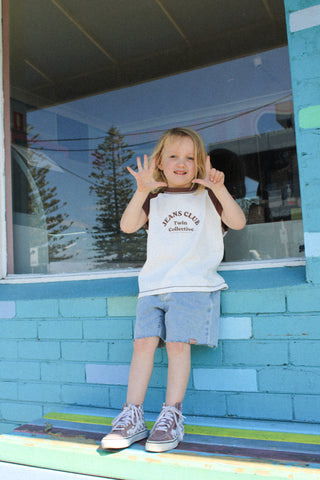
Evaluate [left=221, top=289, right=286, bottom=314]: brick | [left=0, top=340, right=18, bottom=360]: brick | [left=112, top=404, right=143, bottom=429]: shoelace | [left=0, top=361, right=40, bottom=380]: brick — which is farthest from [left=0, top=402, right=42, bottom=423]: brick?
[left=221, top=289, right=286, bottom=314]: brick

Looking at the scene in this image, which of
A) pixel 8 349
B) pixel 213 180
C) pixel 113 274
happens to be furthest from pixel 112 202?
pixel 213 180

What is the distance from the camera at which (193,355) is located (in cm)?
196

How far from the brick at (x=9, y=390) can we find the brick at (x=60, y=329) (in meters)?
0.33

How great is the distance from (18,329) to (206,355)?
107 centimetres

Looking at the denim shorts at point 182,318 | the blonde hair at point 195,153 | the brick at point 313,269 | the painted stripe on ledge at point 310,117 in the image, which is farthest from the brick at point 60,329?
the painted stripe on ledge at point 310,117

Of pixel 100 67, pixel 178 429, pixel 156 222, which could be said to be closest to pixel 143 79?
pixel 100 67

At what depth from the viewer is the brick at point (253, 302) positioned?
1829 mm

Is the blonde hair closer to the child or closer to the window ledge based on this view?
the child

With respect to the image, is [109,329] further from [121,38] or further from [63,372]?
[121,38]

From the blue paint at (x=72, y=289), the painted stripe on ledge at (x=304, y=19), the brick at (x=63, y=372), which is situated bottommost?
the brick at (x=63, y=372)

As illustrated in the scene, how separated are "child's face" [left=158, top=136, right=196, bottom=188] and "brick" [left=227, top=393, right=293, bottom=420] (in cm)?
98

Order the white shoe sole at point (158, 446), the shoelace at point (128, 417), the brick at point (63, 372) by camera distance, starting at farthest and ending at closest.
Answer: the brick at point (63, 372), the shoelace at point (128, 417), the white shoe sole at point (158, 446)

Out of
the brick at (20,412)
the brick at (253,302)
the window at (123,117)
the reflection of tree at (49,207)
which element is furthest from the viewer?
the reflection of tree at (49,207)

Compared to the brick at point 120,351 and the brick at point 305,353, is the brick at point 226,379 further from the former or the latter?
the brick at point 120,351
